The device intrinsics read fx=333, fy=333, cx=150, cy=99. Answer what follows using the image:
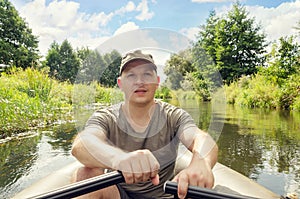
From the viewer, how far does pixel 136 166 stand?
932 millimetres

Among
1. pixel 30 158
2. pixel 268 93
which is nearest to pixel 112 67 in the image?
pixel 30 158

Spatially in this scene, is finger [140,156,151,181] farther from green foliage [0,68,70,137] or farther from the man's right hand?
green foliage [0,68,70,137]

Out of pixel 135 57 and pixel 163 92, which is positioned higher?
pixel 135 57

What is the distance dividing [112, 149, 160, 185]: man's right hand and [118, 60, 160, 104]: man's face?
234 mm

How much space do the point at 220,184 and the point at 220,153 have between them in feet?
6.46

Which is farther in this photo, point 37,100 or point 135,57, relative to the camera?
point 37,100

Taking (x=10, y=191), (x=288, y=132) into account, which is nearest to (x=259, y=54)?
(x=288, y=132)

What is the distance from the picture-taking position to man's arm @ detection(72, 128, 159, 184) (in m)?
0.93

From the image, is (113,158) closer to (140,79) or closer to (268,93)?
(140,79)

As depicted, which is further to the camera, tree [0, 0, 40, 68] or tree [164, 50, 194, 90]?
tree [0, 0, 40, 68]

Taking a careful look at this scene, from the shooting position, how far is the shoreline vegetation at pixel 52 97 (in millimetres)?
1194

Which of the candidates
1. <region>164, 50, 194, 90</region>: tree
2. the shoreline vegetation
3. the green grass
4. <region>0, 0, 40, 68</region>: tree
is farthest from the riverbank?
<region>0, 0, 40, 68</region>: tree

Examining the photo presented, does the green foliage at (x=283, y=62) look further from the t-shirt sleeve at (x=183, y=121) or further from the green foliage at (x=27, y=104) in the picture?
the t-shirt sleeve at (x=183, y=121)

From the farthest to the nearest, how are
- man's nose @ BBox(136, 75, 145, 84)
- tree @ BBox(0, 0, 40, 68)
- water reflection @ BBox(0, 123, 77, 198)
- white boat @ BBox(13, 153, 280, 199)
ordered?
tree @ BBox(0, 0, 40, 68)
water reflection @ BBox(0, 123, 77, 198)
white boat @ BBox(13, 153, 280, 199)
man's nose @ BBox(136, 75, 145, 84)
